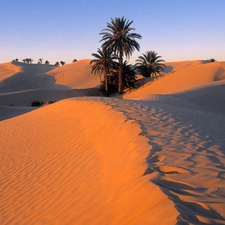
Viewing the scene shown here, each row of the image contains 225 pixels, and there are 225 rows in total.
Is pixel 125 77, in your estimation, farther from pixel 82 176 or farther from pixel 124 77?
pixel 82 176

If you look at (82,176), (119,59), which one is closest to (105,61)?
(119,59)

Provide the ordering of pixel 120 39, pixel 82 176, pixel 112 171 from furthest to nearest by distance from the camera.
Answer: pixel 120 39, pixel 82 176, pixel 112 171

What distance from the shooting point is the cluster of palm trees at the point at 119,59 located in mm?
33000

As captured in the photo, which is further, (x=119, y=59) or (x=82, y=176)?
(x=119, y=59)

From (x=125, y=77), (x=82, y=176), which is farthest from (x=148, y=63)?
(x=82, y=176)

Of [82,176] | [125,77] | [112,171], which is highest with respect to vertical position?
[125,77]

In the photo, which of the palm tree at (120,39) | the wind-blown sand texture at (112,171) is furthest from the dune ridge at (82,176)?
the palm tree at (120,39)

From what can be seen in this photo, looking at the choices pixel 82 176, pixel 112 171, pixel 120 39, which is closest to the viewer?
pixel 112 171

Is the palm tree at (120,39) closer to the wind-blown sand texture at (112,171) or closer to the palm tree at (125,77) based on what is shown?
the palm tree at (125,77)

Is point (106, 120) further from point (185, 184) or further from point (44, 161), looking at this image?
point (185, 184)

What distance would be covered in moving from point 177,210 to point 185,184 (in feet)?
2.82

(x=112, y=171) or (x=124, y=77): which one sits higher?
(x=124, y=77)

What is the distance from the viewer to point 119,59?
33.9 m

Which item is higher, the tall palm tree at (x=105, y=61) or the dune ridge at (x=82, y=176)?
the tall palm tree at (x=105, y=61)
